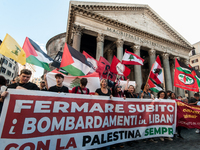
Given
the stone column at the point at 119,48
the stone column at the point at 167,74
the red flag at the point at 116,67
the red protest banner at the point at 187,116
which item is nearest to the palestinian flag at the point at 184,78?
the red protest banner at the point at 187,116

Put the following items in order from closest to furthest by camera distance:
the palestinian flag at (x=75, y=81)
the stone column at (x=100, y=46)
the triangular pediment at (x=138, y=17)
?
the palestinian flag at (x=75, y=81) < the stone column at (x=100, y=46) < the triangular pediment at (x=138, y=17)

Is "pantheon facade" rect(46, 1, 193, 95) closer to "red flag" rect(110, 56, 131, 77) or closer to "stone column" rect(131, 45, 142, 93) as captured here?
"stone column" rect(131, 45, 142, 93)

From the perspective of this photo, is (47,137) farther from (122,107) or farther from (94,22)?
(94,22)

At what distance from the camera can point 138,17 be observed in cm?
1975

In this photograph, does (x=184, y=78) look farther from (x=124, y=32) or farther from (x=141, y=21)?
(x=141, y=21)

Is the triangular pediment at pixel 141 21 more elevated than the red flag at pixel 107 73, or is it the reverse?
the triangular pediment at pixel 141 21

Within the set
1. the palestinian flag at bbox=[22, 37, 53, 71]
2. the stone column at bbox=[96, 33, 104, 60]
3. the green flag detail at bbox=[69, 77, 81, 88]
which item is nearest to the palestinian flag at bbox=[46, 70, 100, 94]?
the green flag detail at bbox=[69, 77, 81, 88]

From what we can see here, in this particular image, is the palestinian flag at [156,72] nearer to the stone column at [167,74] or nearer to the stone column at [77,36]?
the stone column at [77,36]

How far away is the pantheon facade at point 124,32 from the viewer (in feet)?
47.8

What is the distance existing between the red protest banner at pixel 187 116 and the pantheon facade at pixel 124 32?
35.9ft

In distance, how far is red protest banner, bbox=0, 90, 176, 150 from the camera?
7.15ft

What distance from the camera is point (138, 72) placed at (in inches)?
649

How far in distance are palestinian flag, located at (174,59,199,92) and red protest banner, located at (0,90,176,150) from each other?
261 cm

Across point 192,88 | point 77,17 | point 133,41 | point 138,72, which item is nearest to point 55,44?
point 77,17
